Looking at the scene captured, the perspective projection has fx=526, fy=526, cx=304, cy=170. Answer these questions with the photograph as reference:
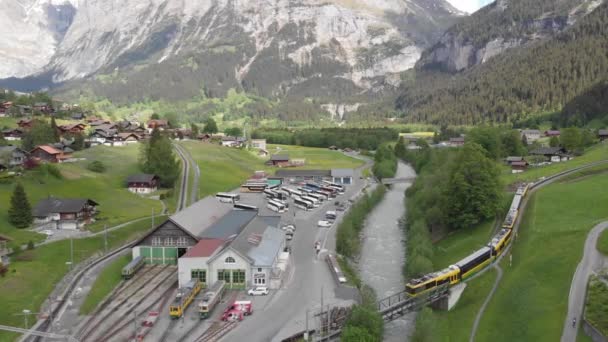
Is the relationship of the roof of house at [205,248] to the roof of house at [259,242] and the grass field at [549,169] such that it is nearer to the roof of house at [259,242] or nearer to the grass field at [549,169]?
the roof of house at [259,242]

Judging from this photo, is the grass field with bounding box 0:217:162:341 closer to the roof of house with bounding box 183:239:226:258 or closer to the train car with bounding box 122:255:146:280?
the train car with bounding box 122:255:146:280

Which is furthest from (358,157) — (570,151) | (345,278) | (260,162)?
(345,278)

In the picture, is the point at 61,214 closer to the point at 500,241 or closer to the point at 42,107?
the point at 500,241

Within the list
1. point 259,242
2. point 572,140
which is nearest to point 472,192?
point 259,242

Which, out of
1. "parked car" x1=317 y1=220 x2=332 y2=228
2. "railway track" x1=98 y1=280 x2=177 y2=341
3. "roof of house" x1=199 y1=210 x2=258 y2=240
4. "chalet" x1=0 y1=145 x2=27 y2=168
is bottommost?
"railway track" x1=98 y1=280 x2=177 y2=341

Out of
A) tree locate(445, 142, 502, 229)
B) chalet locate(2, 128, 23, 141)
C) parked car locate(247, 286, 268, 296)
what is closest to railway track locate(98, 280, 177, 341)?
parked car locate(247, 286, 268, 296)

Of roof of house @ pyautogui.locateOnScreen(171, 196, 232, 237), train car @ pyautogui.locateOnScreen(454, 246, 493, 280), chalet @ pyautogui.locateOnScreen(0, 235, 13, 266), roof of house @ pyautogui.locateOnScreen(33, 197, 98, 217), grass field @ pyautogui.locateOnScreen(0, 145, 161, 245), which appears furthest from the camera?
grass field @ pyautogui.locateOnScreen(0, 145, 161, 245)

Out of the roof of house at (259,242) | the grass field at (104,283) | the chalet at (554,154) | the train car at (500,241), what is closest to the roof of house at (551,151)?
the chalet at (554,154)
